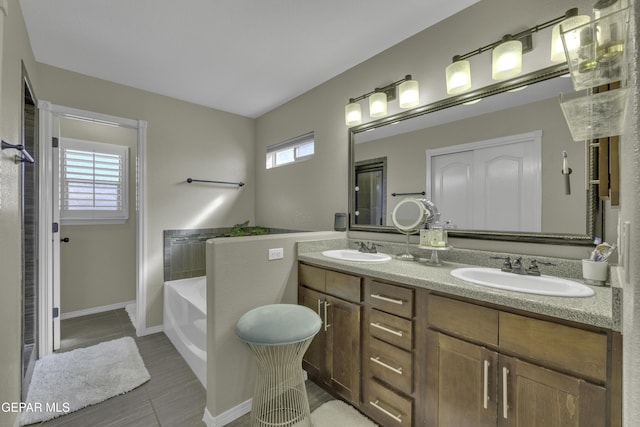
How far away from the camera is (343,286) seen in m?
1.76

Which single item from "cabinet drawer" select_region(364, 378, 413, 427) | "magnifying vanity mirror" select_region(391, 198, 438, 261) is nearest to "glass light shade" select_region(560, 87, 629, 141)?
"magnifying vanity mirror" select_region(391, 198, 438, 261)

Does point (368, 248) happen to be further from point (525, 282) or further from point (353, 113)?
point (353, 113)

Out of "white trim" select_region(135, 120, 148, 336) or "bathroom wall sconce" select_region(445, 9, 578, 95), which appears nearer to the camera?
"bathroom wall sconce" select_region(445, 9, 578, 95)

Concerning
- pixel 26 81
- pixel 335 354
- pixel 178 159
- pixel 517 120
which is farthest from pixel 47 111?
pixel 517 120

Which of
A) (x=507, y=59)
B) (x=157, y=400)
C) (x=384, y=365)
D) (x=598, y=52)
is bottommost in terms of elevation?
(x=157, y=400)

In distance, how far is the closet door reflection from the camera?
2.26 m

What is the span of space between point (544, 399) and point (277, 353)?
1.25m

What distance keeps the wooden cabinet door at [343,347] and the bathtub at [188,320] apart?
0.95 m

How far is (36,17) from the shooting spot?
1.89 meters

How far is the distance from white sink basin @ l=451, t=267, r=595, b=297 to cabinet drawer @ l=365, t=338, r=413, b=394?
21.0 inches

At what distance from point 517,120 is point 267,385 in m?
2.18

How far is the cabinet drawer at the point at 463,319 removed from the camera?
1.13 metres

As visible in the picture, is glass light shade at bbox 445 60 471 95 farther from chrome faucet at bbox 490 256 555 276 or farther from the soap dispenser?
chrome faucet at bbox 490 256 555 276

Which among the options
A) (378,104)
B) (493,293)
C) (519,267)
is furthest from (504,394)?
(378,104)
